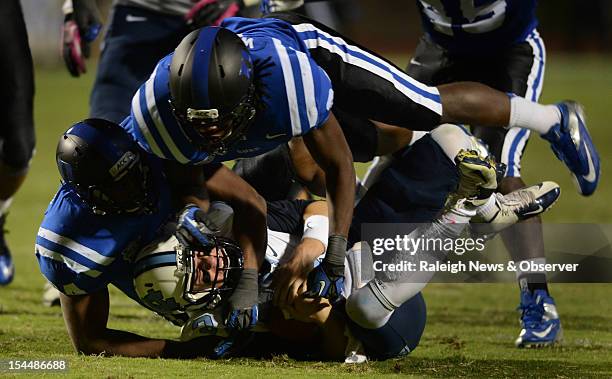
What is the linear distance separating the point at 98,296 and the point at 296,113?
954 millimetres

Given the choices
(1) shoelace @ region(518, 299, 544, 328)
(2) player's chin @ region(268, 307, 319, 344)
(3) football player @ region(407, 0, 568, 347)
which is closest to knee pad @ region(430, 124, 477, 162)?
(3) football player @ region(407, 0, 568, 347)

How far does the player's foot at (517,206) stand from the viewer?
14.3ft

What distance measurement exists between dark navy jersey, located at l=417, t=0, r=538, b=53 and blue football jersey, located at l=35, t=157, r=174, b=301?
75.2 inches

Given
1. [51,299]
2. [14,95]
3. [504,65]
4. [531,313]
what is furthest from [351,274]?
[14,95]

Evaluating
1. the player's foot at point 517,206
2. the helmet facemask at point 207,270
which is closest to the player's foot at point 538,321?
the player's foot at point 517,206

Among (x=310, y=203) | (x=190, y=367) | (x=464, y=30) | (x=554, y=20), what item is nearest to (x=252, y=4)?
(x=464, y=30)

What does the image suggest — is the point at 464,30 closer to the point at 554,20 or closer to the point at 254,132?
the point at 254,132

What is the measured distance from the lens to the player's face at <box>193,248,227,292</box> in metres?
3.62

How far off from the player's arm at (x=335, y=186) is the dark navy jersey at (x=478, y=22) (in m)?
1.26

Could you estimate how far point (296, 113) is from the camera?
150 inches

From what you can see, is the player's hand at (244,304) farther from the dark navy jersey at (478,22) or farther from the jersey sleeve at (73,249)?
the dark navy jersey at (478,22)

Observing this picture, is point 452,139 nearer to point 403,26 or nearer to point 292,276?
point 292,276

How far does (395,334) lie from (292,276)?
1.51 ft

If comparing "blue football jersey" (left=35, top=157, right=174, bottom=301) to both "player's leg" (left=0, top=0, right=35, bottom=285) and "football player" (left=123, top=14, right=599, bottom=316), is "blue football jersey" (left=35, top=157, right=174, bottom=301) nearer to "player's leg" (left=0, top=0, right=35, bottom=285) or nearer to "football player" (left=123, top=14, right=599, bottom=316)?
"football player" (left=123, top=14, right=599, bottom=316)
